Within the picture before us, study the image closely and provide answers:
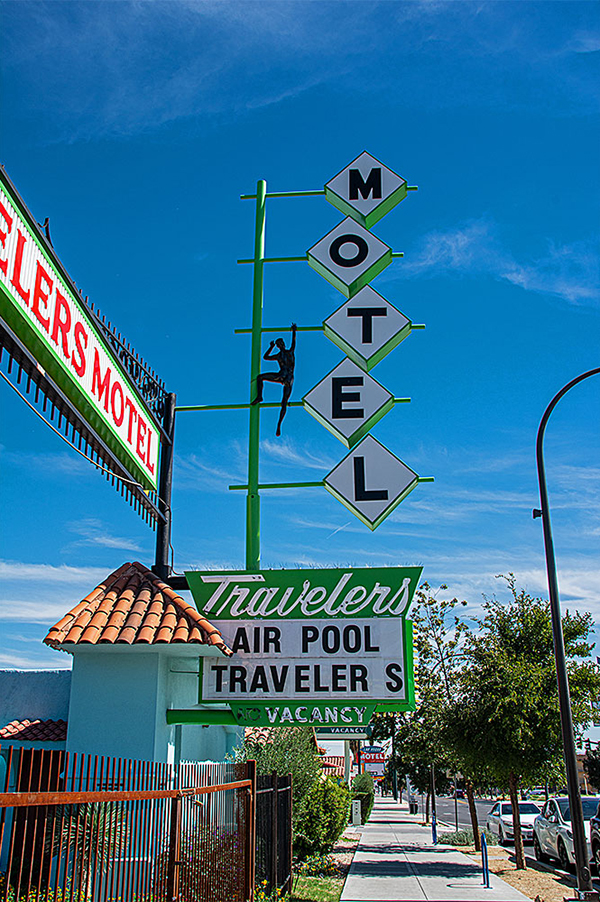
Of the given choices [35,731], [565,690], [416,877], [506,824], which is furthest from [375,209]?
[506,824]

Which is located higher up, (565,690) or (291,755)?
(565,690)

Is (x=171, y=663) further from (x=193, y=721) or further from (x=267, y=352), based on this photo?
(x=267, y=352)

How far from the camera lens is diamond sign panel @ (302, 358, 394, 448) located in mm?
10938

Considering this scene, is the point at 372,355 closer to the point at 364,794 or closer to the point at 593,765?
the point at 593,765

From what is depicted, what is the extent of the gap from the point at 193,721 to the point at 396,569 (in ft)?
10.4

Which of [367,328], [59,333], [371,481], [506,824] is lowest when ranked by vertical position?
[506,824]

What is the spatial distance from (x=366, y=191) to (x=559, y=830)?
16617mm

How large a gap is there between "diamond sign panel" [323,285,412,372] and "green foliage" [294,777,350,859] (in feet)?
33.6

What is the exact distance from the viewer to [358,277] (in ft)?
38.5

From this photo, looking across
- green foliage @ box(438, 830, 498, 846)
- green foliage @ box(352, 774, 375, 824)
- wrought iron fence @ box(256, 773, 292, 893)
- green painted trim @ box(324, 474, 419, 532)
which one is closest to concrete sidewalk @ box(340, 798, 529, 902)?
green foliage @ box(438, 830, 498, 846)

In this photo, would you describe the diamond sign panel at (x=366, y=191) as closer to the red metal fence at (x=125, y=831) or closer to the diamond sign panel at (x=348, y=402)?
the diamond sign panel at (x=348, y=402)

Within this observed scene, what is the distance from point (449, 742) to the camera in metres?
20.4

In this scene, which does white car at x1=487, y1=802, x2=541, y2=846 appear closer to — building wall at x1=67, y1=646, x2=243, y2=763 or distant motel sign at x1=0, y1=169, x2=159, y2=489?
building wall at x1=67, y1=646, x2=243, y2=763

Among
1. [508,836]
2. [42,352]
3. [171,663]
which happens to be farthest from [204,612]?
[508,836]
